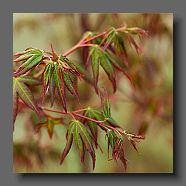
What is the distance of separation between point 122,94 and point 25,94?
48cm

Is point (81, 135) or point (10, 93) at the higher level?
point (10, 93)

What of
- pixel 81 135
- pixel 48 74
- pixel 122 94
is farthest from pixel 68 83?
pixel 122 94

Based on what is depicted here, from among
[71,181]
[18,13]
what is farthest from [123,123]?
[18,13]

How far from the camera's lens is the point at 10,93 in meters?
1.78

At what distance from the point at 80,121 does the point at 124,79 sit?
40cm

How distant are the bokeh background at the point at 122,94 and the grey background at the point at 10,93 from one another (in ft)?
0.07

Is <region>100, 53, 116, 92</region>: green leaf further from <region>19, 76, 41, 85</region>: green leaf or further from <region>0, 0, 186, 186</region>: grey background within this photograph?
<region>0, 0, 186, 186</region>: grey background

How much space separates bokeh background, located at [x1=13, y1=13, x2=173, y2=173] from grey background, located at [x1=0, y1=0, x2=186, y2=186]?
0.02 m

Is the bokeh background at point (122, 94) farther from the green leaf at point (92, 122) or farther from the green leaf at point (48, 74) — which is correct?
the green leaf at point (48, 74)

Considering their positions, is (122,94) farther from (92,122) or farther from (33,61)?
(33,61)

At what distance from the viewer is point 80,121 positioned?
4.73 feet

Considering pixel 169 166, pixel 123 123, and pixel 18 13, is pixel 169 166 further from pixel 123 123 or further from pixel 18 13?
pixel 18 13

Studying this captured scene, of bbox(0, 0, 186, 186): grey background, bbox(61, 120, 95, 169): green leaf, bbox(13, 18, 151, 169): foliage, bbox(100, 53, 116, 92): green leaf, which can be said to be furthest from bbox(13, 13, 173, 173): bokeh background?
bbox(61, 120, 95, 169): green leaf

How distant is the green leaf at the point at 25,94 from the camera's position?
1381 millimetres
